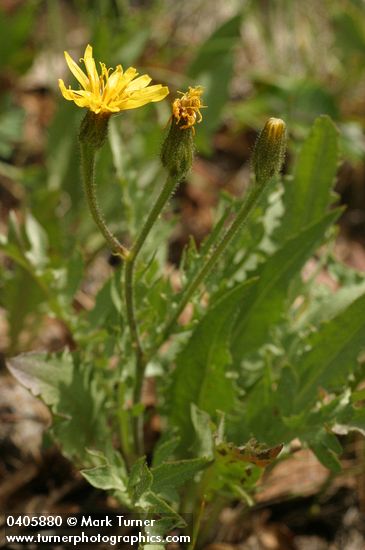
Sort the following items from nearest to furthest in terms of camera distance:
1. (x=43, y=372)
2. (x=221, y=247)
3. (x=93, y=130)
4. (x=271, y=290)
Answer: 1. (x=93, y=130)
2. (x=221, y=247)
3. (x=43, y=372)
4. (x=271, y=290)

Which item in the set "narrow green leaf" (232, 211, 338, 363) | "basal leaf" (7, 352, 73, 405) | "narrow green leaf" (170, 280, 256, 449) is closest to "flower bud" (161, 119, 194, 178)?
"narrow green leaf" (170, 280, 256, 449)

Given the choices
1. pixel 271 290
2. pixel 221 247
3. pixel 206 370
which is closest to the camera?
pixel 221 247

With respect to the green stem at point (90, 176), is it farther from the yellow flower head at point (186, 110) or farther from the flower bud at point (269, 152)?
the flower bud at point (269, 152)

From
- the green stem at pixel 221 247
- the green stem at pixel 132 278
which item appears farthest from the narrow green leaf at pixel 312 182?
the green stem at pixel 132 278

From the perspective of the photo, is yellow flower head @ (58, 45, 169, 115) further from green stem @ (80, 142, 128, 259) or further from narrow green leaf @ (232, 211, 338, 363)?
narrow green leaf @ (232, 211, 338, 363)

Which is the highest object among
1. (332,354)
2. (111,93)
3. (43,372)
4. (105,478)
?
(111,93)

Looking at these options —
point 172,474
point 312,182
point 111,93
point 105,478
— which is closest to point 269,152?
point 111,93

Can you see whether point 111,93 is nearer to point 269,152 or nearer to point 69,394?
point 269,152
